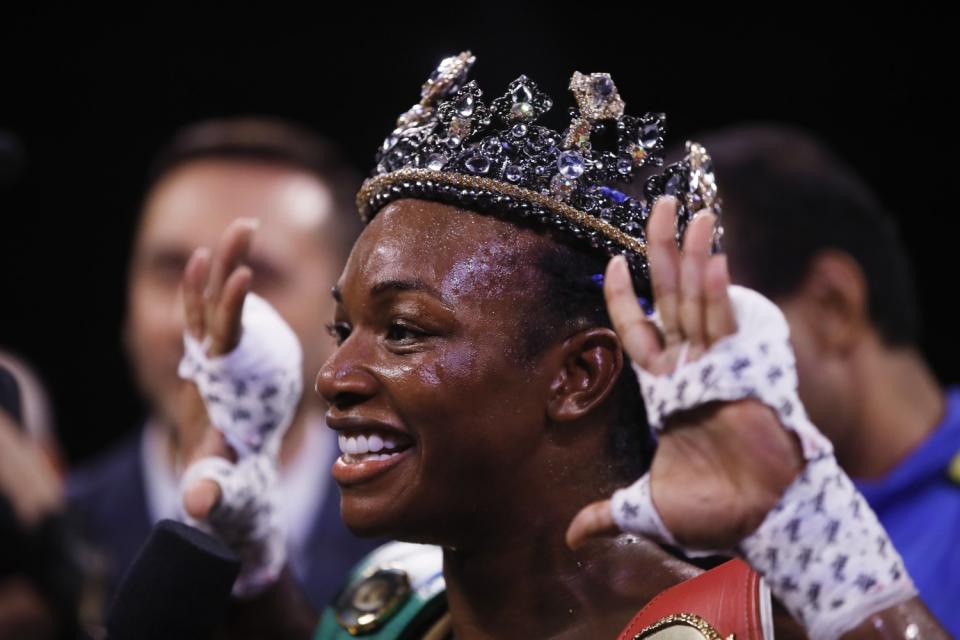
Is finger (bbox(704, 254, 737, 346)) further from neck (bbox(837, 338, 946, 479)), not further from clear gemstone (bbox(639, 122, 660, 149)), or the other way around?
neck (bbox(837, 338, 946, 479))

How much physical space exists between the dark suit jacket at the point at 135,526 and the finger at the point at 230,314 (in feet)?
3.79

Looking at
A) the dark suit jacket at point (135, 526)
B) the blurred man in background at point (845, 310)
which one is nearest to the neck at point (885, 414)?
the blurred man in background at point (845, 310)

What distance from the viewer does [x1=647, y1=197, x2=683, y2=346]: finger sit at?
1.34 m

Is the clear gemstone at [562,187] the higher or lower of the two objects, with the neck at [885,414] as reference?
higher

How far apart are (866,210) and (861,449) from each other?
0.59m

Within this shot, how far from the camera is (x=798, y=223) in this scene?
296 centimetres

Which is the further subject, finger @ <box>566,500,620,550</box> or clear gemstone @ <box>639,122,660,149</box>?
clear gemstone @ <box>639,122,660,149</box>

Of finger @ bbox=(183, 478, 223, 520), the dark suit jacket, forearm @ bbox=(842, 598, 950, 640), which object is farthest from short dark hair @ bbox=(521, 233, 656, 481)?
the dark suit jacket

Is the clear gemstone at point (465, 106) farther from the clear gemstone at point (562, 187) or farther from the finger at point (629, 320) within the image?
the finger at point (629, 320)

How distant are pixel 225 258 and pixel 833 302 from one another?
62.1 inches

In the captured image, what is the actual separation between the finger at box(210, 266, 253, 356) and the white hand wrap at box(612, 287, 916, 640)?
87cm

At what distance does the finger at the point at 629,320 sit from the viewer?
53.5 inches

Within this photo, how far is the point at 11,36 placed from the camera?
14.3ft

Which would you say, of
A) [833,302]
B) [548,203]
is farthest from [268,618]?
[833,302]
